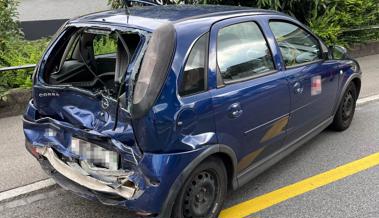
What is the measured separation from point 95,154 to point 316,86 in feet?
7.99

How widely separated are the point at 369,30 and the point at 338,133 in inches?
240

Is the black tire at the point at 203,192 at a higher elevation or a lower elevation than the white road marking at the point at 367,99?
higher

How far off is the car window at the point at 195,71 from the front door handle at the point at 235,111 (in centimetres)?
31

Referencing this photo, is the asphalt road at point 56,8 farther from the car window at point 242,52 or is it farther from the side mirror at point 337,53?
the car window at point 242,52

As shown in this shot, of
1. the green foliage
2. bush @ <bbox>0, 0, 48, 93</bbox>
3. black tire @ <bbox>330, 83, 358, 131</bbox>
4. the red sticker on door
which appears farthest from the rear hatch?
the green foliage

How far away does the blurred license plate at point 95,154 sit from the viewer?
318 centimetres

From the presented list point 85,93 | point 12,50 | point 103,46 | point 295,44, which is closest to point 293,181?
point 295,44

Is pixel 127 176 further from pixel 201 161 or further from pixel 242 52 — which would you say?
pixel 242 52

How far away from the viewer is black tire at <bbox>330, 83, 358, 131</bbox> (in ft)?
17.8

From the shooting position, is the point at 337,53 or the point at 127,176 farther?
the point at 337,53

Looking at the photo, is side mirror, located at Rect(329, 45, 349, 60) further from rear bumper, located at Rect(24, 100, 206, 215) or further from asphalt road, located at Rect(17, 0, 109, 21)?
asphalt road, located at Rect(17, 0, 109, 21)

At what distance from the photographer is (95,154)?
3.25 meters

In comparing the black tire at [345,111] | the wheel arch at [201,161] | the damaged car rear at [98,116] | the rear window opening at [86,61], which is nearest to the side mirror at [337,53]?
the black tire at [345,111]

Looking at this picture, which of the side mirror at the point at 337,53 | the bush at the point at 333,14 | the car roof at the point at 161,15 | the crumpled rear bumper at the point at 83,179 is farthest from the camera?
the bush at the point at 333,14
